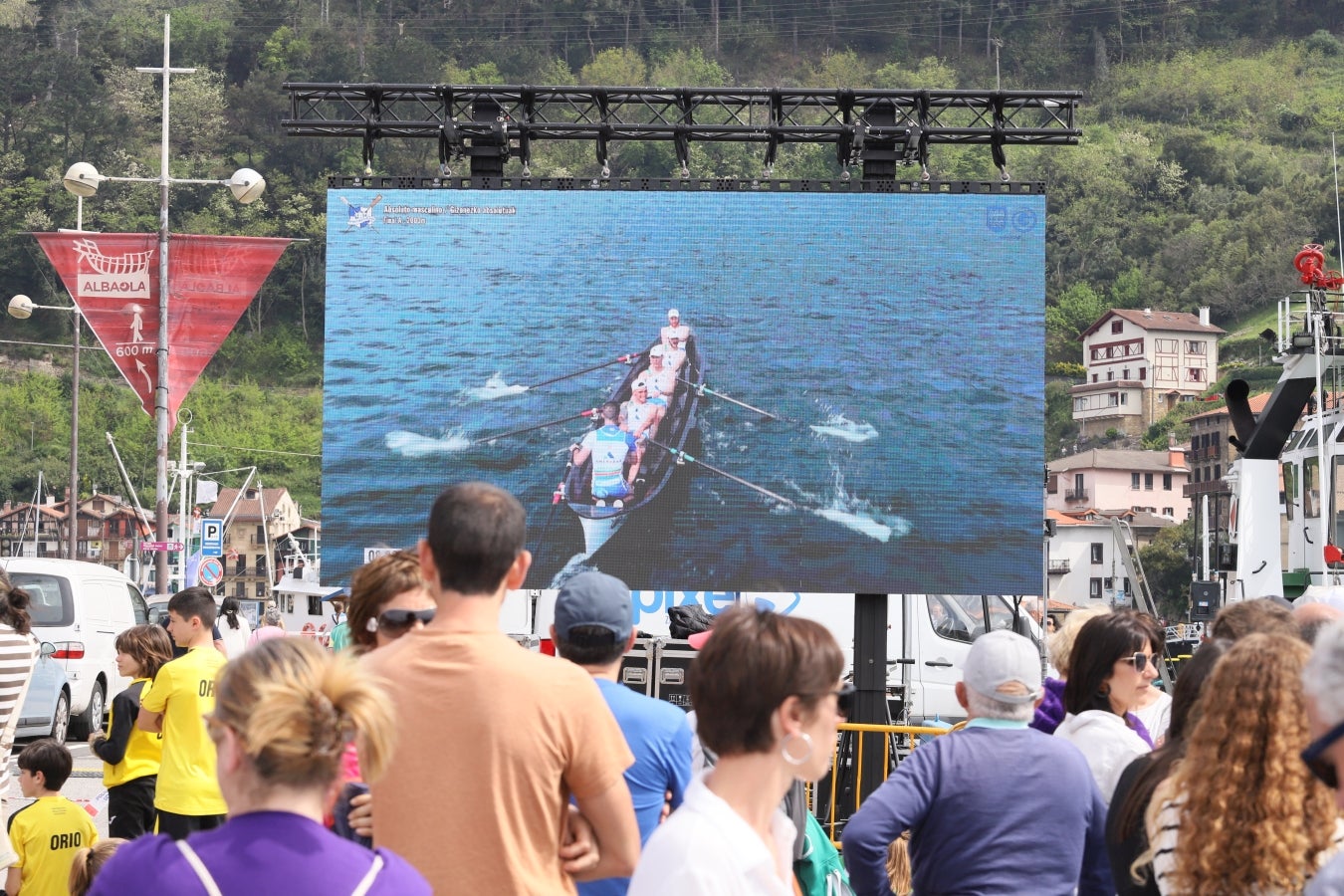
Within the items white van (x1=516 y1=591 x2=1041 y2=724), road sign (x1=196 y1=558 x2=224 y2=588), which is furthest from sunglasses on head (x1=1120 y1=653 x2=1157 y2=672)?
road sign (x1=196 y1=558 x2=224 y2=588)

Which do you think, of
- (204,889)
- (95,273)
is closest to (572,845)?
(204,889)

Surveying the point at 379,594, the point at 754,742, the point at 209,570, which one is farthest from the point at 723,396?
the point at 209,570

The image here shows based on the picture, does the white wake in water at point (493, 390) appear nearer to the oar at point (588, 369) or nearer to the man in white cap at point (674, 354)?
the oar at point (588, 369)

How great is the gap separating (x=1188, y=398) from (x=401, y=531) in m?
98.7

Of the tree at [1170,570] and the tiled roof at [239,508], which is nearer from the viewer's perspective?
the tree at [1170,570]

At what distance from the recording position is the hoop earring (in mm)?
2867

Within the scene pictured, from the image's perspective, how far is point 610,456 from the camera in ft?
46.2

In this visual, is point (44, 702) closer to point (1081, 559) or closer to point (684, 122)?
point (684, 122)

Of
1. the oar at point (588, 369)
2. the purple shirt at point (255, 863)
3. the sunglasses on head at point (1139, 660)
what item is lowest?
the purple shirt at point (255, 863)

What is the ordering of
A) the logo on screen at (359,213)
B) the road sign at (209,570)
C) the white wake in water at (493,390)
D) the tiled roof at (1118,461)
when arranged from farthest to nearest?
the tiled roof at (1118,461) < the road sign at (209,570) < the logo on screen at (359,213) < the white wake in water at (493,390)

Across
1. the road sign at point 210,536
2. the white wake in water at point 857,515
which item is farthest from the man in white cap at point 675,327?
the road sign at point 210,536

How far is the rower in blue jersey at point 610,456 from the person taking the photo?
554 inches

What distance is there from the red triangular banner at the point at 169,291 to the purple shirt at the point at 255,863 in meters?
16.3

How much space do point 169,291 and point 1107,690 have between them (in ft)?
52.8
